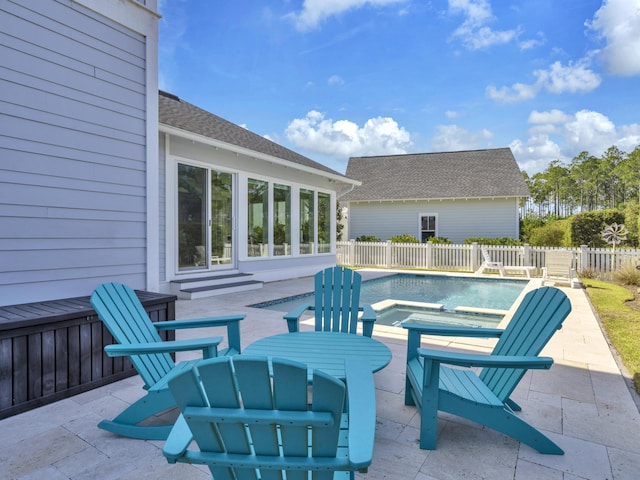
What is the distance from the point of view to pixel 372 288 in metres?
9.98

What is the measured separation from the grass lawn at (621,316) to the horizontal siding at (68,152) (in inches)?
212

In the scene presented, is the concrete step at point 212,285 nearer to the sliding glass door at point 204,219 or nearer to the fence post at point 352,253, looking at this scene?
the sliding glass door at point 204,219

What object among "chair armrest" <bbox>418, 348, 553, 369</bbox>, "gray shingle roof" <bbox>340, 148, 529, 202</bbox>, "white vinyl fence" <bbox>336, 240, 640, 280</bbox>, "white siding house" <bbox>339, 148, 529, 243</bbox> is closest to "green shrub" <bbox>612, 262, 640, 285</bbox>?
"white vinyl fence" <bbox>336, 240, 640, 280</bbox>

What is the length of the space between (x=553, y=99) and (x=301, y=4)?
21058 mm

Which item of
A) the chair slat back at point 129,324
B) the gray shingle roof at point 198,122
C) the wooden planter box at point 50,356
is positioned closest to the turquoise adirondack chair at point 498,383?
the chair slat back at point 129,324

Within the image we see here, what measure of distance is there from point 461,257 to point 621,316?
7685 mm

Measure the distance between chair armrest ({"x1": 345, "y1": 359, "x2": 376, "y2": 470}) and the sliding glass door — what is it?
6.37 meters

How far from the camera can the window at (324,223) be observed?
39.0 ft

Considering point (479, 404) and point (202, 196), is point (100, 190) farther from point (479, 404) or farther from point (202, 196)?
point (479, 404)

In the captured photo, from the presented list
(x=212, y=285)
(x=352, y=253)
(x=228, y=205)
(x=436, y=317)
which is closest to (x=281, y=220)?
(x=228, y=205)

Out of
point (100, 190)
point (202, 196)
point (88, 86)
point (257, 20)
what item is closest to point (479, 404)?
point (100, 190)

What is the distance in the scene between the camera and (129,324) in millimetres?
2623

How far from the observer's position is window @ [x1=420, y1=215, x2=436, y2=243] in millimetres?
17438

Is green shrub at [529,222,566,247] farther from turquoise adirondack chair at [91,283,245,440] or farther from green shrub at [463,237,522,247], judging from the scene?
turquoise adirondack chair at [91,283,245,440]
